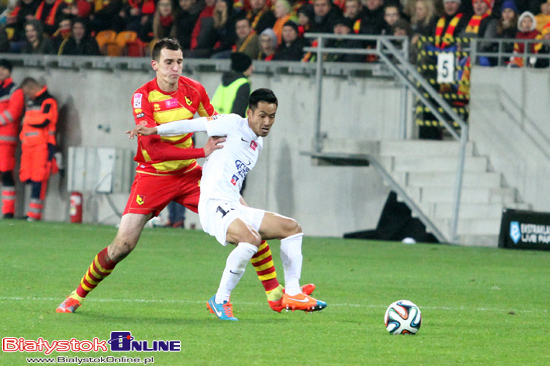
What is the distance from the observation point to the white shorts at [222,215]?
25.3ft

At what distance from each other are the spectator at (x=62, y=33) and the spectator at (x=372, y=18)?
559 centimetres

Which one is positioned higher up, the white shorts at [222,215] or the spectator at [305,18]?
the spectator at [305,18]

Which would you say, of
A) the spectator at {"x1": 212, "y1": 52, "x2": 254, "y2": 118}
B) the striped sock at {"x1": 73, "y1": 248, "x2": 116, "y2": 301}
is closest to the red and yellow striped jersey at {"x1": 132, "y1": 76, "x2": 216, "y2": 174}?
the striped sock at {"x1": 73, "y1": 248, "x2": 116, "y2": 301}

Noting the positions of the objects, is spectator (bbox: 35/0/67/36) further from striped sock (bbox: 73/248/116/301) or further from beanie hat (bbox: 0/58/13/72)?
striped sock (bbox: 73/248/116/301)

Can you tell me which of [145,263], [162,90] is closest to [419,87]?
[145,263]

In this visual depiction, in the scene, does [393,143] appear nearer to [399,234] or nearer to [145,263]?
[399,234]

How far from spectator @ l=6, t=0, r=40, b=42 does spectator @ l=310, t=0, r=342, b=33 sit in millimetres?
6060

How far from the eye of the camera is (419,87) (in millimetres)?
15773

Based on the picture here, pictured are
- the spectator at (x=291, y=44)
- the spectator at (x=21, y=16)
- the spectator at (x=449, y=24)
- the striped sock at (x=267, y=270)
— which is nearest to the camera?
the striped sock at (x=267, y=270)

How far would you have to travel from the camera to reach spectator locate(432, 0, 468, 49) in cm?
1570

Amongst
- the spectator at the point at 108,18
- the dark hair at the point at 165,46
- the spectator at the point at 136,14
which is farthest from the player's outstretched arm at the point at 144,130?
the spectator at the point at 108,18

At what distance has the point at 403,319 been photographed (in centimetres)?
705

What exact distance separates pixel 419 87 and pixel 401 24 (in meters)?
0.99

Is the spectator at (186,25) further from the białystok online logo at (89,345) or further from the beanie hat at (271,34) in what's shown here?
the białystok online logo at (89,345)
